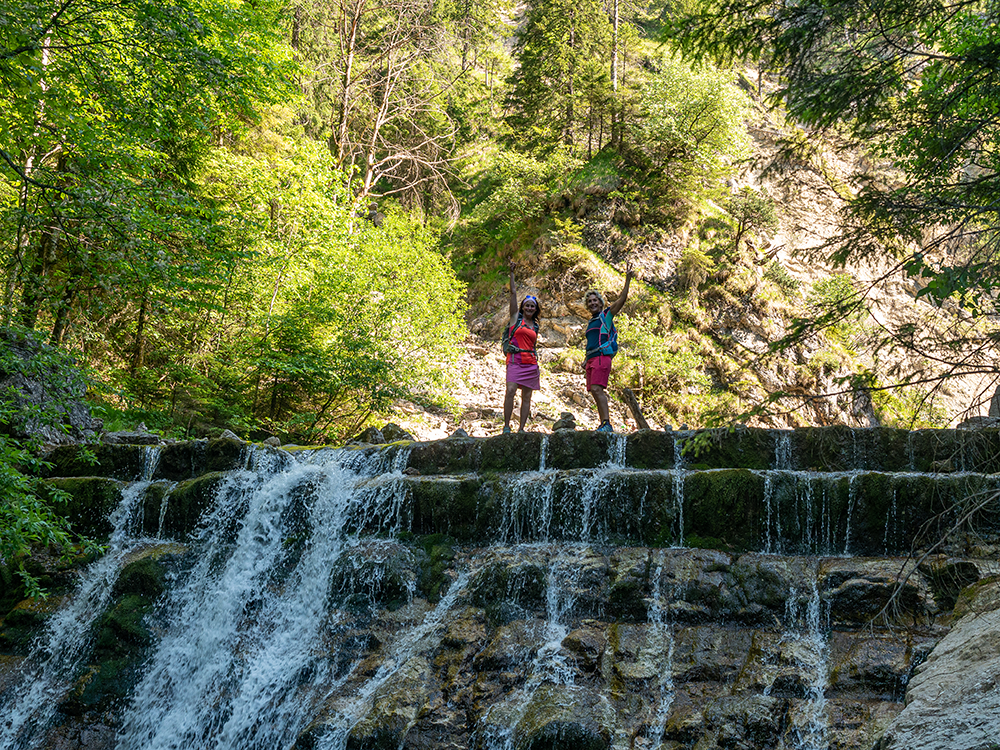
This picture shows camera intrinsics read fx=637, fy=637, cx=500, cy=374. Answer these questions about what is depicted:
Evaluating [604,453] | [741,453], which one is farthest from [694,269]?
[604,453]

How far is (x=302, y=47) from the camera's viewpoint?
1930 centimetres

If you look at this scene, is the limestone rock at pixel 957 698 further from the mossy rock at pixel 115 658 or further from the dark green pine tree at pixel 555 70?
the dark green pine tree at pixel 555 70

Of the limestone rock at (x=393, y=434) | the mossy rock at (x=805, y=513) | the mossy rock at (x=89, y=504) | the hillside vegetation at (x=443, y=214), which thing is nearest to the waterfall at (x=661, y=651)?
the mossy rock at (x=805, y=513)

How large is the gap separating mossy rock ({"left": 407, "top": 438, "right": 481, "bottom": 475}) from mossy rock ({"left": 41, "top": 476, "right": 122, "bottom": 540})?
3778mm

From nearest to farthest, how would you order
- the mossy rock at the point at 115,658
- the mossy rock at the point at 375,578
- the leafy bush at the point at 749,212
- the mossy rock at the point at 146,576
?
1. the mossy rock at the point at 115,658
2. the mossy rock at the point at 375,578
3. the mossy rock at the point at 146,576
4. the leafy bush at the point at 749,212

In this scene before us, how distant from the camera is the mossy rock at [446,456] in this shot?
845 cm

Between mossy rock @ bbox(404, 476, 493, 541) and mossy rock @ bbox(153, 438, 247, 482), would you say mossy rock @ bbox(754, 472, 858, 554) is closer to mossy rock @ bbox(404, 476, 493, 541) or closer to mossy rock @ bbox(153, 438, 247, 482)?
mossy rock @ bbox(404, 476, 493, 541)

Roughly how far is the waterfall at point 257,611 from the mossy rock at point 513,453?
4.23 feet

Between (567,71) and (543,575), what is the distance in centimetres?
2087

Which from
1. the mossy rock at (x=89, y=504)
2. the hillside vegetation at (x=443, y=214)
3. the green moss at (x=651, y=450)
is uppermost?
the hillside vegetation at (x=443, y=214)

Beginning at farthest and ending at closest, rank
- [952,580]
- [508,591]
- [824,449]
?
[824,449], [508,591], [952,580]

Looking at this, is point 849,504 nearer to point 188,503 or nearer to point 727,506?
point 727,506

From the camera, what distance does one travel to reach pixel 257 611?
22.2 ft

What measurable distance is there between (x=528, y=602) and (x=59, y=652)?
4.93 meters
